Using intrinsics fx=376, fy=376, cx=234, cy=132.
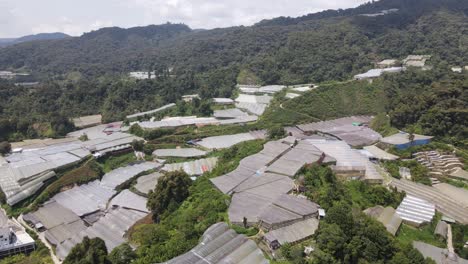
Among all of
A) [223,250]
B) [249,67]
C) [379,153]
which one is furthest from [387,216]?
[249,67]

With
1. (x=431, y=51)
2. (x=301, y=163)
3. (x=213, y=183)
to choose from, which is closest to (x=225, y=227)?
(x=213, y=183)

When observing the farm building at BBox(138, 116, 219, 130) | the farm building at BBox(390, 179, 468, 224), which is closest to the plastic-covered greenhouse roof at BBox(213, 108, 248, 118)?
the farm building at BBox(138, 116, 219, 130)

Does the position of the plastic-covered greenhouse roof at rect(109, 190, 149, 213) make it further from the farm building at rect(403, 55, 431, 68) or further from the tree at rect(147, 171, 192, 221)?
the farm building at rect(403, 55, 431, 68)

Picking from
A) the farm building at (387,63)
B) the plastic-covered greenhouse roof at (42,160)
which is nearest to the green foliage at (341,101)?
the farm building at (387,63)

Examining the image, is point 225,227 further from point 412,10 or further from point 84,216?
point 412,10

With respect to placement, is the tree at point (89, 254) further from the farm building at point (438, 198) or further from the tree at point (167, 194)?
the farm building at point (438, 198)

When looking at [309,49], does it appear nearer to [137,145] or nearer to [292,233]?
[137,145]
